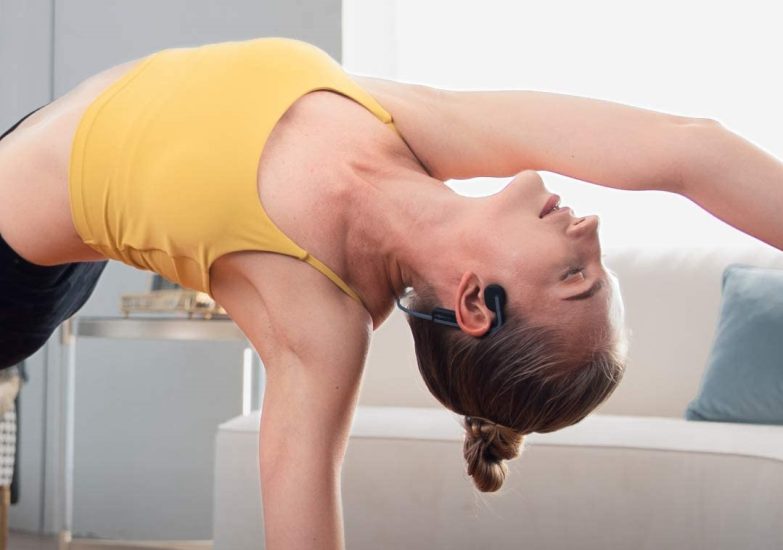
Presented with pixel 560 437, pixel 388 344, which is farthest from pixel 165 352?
pixel 560 437

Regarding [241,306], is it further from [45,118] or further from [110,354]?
[110,354]

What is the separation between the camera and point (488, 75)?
146 inches

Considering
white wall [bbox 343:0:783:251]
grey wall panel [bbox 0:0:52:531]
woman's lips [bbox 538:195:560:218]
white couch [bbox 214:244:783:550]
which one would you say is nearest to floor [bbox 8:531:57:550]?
grey wall panel [bbox 0:0:52:531]

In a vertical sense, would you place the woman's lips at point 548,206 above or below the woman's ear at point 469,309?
above

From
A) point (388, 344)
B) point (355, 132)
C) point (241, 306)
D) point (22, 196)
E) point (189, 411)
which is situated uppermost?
point (355, 132)

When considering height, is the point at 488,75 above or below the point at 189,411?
above

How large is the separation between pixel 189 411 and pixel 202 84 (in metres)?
2.60

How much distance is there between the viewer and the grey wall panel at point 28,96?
13.4 ft

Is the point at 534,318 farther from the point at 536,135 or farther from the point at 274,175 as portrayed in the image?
the point at 274,175

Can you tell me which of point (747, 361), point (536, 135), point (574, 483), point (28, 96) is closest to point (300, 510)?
point (536, 135)

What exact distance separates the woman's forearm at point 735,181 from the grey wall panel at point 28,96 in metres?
3.23

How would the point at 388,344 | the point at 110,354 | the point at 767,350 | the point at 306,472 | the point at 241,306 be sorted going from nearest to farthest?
the point at 306,472 < the point at 241,306 < the point at 767,350 < the point at 388,344 < the point at 110,354

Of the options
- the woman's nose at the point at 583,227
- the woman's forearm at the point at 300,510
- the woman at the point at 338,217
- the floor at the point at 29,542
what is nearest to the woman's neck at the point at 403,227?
the woman at the point at 338,217

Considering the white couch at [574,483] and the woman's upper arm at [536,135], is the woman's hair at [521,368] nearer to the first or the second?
the woman's upper arm at [536,135]
